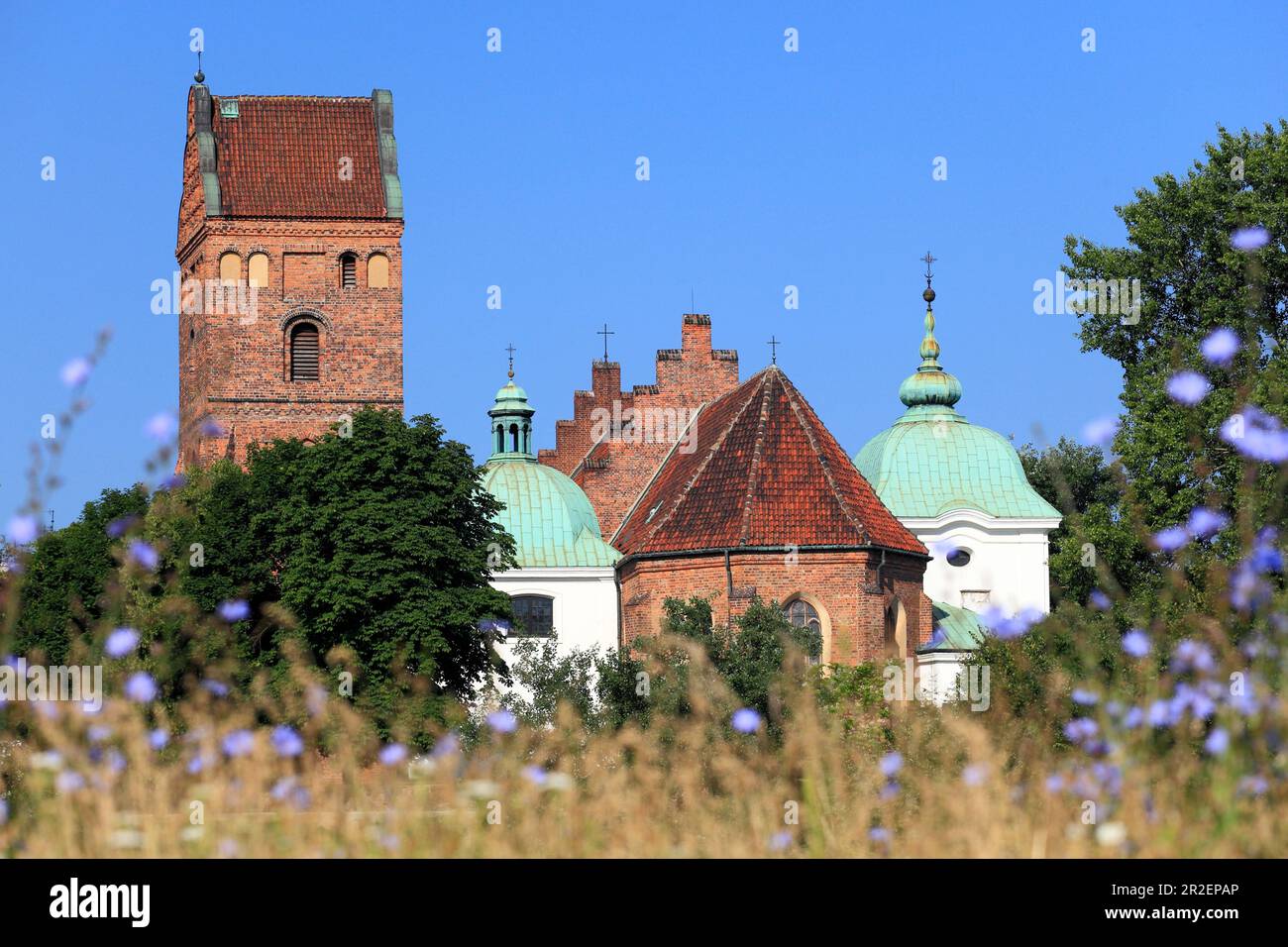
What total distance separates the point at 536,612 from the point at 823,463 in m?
10.6

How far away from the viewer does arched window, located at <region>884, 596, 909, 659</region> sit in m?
42.8

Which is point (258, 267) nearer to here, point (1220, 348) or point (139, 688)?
point (139, 688)

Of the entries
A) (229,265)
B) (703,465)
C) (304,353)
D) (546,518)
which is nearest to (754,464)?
(703,465)

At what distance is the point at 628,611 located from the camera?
44.8 m

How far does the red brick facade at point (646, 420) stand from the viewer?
5397cm

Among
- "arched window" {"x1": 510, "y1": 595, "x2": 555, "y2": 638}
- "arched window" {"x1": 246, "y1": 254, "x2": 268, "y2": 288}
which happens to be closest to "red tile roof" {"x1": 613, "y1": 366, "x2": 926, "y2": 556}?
"arched window" {"x1": 510, "y1": 595, "x2": 555, "y2": 638}

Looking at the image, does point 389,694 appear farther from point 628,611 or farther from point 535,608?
point 535,608

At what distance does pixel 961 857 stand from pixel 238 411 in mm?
43997

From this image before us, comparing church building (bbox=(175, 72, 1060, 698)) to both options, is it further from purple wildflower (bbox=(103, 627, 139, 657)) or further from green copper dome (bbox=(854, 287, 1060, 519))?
purple wildflower (bbox=(103, 627, 139, 657))

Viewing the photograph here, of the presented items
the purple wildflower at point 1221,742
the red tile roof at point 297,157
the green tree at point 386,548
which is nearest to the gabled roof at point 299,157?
the red tile roof at point 297,157

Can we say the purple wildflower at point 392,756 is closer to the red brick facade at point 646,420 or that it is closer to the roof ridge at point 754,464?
the roof ridge at point 754,464

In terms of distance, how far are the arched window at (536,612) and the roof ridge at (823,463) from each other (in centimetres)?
909

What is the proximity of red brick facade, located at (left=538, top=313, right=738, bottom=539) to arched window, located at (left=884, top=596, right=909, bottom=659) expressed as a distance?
12.1 metres
